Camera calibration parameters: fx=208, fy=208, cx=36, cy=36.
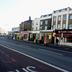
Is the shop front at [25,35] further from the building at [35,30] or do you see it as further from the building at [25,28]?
the building at [35,30]

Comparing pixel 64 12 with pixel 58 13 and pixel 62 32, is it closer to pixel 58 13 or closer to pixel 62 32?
pixel 58 13

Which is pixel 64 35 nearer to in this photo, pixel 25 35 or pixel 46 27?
pixel 46 27

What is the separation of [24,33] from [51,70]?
80.9 metres

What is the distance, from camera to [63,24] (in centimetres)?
6619

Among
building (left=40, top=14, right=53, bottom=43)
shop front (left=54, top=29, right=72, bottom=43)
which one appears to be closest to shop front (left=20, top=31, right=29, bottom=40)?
building (left=40, top=14, right=53, bottom=43)

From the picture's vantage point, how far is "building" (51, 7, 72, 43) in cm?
5834

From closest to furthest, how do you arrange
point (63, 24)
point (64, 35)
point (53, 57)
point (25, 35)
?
point (53, 57), point (64, 35), point (63, 24), point (25, 35)

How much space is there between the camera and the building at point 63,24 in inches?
2297

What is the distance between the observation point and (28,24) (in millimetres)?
104188

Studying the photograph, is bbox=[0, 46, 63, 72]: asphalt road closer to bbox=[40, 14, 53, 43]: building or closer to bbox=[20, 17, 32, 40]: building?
bbox=[40, 14, 53, 43]: building

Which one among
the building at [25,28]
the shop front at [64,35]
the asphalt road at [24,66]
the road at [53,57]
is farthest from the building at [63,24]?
the asphalt road at [24,66]

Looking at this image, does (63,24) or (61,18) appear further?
(61,18)

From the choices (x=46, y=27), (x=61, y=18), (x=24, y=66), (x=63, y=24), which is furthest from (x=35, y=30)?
(x=24, y=66)

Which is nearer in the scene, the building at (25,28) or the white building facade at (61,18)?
the white building facade at (61,18)
